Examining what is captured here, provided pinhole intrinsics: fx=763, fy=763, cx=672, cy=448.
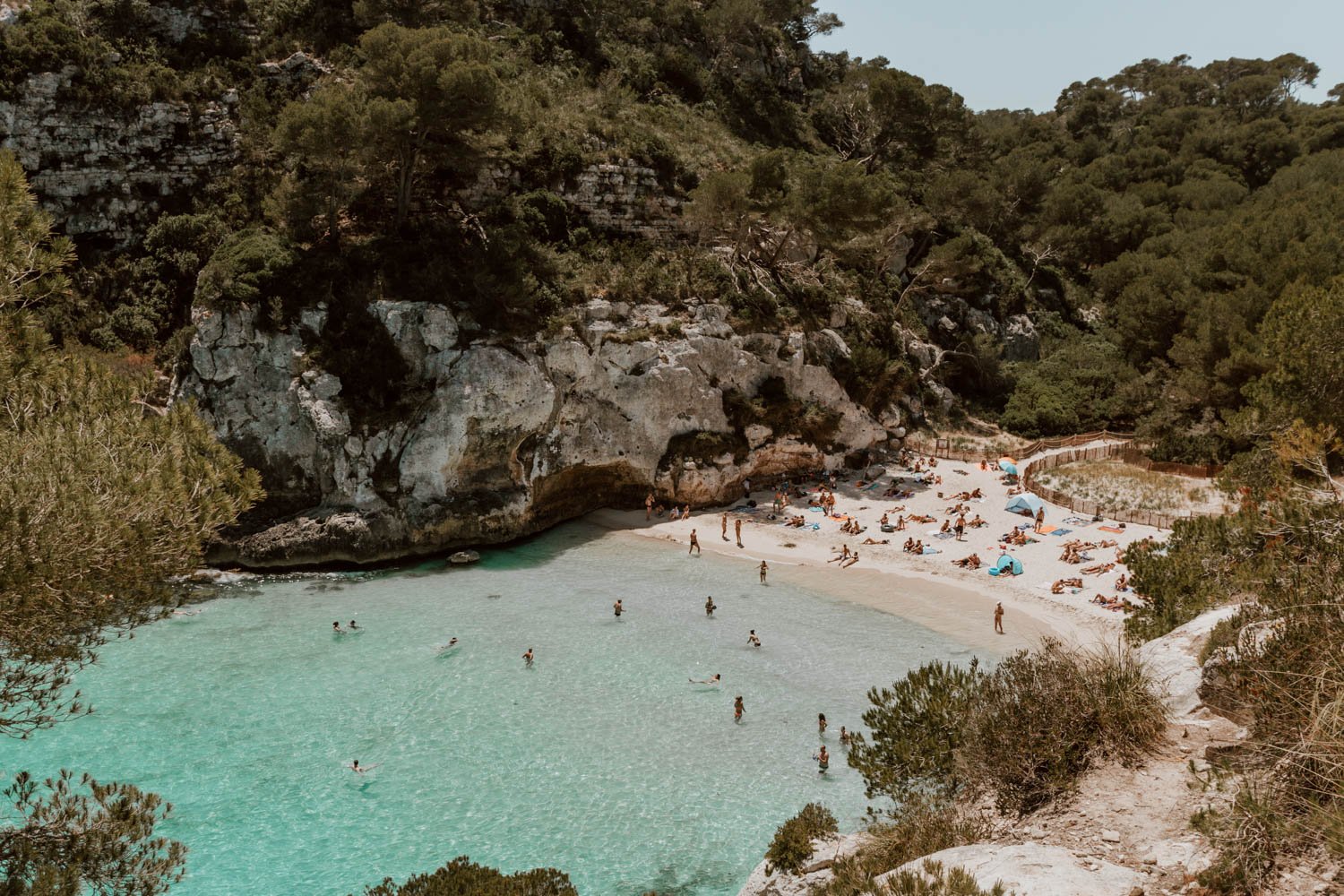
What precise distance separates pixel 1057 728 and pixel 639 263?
28.1 metres

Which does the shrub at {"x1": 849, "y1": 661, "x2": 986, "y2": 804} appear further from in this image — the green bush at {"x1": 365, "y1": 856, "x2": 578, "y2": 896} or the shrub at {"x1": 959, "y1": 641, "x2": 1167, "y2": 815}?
the green bush at {"x1": 365, "y1": 856, "x2": 578, "y2": 896}

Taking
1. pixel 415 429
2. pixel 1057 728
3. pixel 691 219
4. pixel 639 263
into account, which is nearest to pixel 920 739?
pixel 1057 728

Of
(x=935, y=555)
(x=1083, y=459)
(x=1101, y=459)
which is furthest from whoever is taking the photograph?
(x=1101, y=459)

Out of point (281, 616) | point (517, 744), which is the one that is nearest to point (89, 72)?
point (281, 616)

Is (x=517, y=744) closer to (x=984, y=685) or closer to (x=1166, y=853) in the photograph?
(x=984, y=685)

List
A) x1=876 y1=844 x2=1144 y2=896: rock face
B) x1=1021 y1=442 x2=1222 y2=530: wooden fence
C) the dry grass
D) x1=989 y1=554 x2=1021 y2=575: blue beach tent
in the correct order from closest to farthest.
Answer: x1=876 y1=844 x2=1144 y2=896: rock face
x1=989 y1=554 x2=1021 y2=575: blue beach tent
x1=1021 y1=442 x2=1222 y2=530: wooden fence
the dry grass

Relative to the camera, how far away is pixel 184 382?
2808cm

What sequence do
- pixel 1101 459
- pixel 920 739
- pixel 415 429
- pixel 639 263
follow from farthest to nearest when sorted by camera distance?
1. pixel 1101 459
2. pixel 639 263
3. pixel 415 429
4. pixel 920 739

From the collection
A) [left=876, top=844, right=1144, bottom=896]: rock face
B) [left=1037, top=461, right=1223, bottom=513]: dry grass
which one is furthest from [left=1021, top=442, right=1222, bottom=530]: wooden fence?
[left=876, top=844, right=1144, bottom=896]: rock face

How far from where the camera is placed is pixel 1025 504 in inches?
1185

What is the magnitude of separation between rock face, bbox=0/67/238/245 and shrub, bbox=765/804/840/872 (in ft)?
123

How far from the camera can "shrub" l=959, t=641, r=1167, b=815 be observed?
9.14 meters

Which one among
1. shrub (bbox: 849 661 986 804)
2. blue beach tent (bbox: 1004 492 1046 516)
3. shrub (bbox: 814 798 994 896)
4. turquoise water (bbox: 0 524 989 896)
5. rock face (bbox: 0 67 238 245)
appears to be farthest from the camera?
rock face (bbox: 0 67 238 245)

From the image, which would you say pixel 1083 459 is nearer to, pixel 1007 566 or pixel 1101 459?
pixel 1101 459
